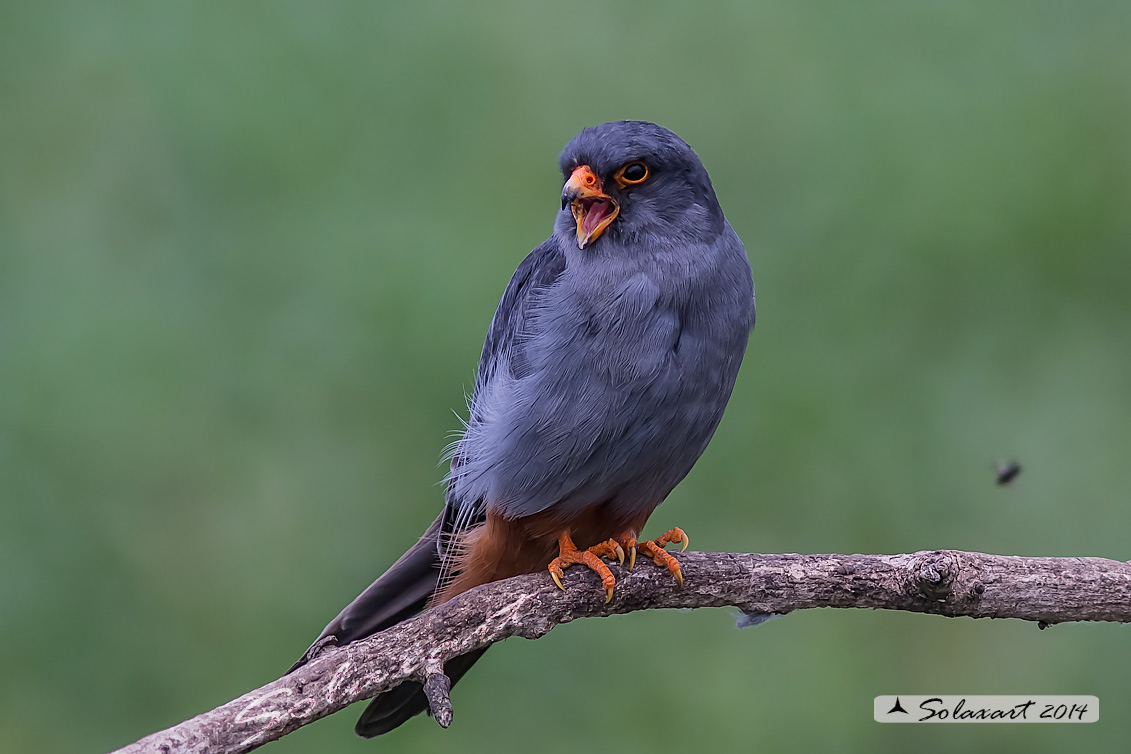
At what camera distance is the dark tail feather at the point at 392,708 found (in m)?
2.63

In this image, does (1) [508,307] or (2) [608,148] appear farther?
(1) [508,307]

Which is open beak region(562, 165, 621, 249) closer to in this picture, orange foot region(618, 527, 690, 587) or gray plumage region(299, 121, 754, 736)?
gray plumage region(299, 121, 754, 736)

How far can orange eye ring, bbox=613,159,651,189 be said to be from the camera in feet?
7.76

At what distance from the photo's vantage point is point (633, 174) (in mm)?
2379

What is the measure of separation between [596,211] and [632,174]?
0.36ft

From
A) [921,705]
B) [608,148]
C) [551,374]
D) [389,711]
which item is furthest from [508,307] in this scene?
[921,705]

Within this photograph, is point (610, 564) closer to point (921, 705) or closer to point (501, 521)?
point (501, 521)

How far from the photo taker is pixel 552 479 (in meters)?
2.43

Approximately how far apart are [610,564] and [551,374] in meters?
0.47

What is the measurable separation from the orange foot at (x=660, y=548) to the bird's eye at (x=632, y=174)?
2.65 feet

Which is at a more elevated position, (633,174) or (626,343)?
(633,174)

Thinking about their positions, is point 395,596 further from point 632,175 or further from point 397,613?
point 632,175

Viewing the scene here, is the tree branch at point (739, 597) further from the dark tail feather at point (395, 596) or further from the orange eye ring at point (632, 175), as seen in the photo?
the orange eye ring at point (632, 175)

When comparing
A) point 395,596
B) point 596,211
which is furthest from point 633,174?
point 395,596
